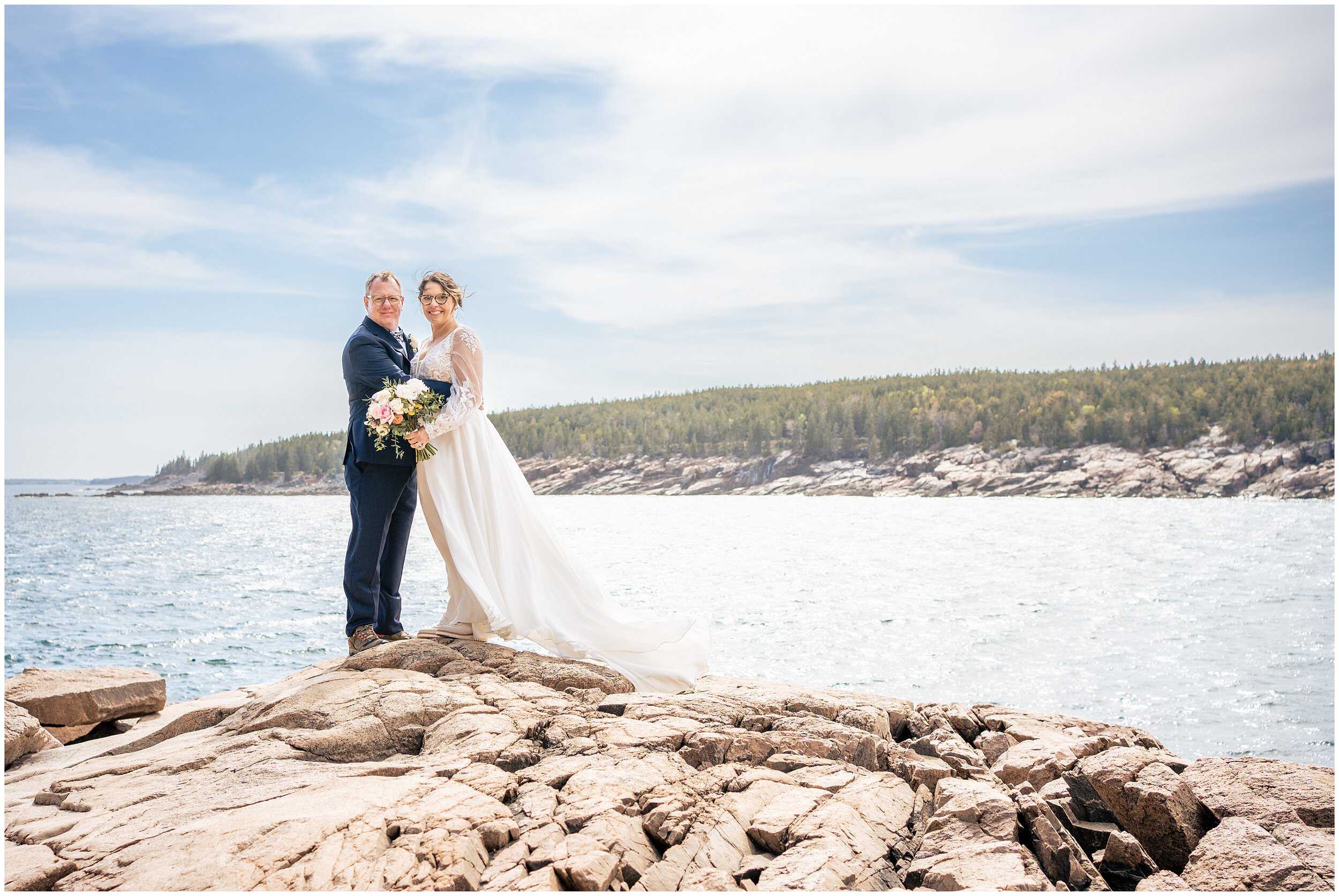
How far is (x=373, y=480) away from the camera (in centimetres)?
752

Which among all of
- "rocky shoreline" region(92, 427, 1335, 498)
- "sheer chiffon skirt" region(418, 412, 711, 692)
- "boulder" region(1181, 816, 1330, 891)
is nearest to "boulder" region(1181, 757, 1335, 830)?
"boulder" region(1181, 816, 1330, 891)

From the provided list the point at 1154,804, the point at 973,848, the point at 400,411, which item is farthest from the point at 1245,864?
the point at 400,411

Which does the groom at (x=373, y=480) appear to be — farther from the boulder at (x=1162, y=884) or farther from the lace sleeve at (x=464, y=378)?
the boulder at (x=1162, y=884)

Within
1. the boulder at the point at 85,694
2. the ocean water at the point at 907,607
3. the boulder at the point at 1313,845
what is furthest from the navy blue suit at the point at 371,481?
the ocean water at the point at 907,607

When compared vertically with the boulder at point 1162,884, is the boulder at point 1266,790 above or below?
above

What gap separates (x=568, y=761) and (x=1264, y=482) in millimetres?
131221

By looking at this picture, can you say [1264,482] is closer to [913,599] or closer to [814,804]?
[913,599]

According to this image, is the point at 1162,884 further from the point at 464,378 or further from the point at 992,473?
the point at 992,473

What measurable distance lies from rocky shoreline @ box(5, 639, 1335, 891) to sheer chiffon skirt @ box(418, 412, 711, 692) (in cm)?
45

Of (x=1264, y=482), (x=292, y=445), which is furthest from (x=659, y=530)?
(x=292, y=445)

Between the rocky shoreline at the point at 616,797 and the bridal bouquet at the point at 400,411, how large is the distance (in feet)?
5.82

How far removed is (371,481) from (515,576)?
152 cm

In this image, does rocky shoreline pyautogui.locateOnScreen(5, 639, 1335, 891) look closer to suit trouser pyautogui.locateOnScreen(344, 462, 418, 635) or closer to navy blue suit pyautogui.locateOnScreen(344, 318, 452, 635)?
suit trouser pyautogui.locateOnScreen(344, 462, 418, 635)

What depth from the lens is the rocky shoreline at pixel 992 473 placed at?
111188 mm
